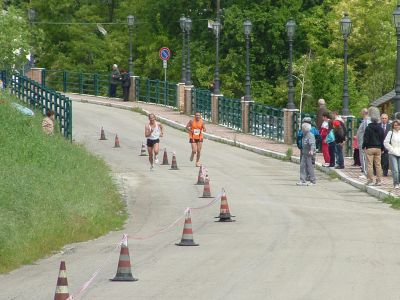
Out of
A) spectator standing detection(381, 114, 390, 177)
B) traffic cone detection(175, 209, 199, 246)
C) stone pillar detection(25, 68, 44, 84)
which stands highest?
stone pillar detection(25, 68, 44, 84)

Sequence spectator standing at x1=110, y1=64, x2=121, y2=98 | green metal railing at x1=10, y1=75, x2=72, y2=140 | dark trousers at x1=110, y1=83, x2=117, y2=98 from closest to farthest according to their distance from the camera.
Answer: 1. green metal railing at x1=10, y1=75, x2=72, y2=140
2. spectator standing at x1=110, y1=64, x2=121, y2=98
3. dark trousers at x1=110, y1=83, x2=117, y2=98

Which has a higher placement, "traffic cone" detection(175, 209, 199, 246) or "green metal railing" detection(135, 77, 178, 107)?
"green metal railing" detection(135, 77, 178, 107)

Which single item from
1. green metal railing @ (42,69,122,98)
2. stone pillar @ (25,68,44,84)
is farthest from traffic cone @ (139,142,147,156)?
stone pillar @ (25,68,44,84)

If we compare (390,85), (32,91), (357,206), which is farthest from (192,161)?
(390,85)

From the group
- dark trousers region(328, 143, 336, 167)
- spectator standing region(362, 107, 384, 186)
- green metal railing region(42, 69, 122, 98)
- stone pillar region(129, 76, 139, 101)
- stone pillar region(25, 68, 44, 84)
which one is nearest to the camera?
spectator standing region(362, 107, 384, 186)

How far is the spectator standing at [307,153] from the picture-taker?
31641 millimetres

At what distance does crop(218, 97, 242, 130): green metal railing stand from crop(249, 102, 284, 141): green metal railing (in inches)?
50.8

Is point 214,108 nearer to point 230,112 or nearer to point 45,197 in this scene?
point 230,112

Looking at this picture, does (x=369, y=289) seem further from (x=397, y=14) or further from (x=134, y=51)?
(x=134, y=51)

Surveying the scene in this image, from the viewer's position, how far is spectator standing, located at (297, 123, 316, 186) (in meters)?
31.6

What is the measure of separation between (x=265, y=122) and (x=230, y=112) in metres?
3.88

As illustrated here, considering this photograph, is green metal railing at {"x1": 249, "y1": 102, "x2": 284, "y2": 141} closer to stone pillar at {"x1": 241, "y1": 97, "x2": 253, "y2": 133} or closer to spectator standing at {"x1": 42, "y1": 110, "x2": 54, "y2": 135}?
stone pillar at {"x1": 241, "y1": 97, "x2": 253, "y2": 133}

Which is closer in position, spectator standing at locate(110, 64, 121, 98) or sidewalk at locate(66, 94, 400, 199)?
sidewalk at locate(66, 94, 400, 199)

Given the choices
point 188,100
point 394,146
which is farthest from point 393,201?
point 188,100
